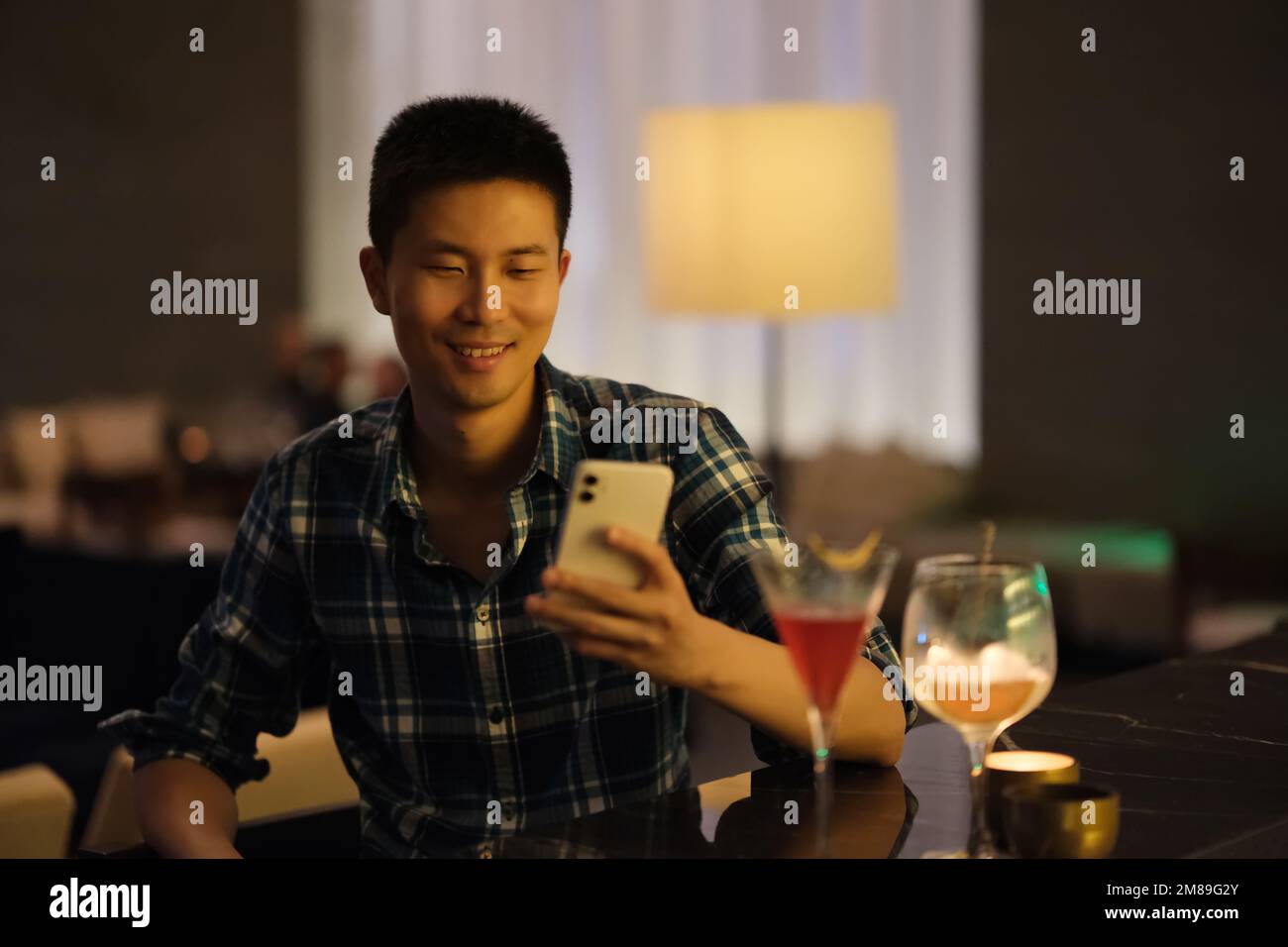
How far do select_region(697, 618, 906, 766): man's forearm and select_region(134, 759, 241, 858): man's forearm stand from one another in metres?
0.57

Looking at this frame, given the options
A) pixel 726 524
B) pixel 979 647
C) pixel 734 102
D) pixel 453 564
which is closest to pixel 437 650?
pixel 453 564

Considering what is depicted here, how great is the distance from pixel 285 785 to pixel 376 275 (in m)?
0.73

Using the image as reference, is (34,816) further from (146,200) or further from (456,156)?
(146,200)

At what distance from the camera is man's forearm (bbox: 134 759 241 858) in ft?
4.77

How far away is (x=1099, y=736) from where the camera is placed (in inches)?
52.4

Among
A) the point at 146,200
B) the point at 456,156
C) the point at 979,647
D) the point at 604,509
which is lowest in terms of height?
the point at 979,647

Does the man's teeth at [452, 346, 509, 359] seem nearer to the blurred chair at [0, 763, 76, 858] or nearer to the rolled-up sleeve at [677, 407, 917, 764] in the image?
the rolled-up sleeve at [677, 407, 917, 764]

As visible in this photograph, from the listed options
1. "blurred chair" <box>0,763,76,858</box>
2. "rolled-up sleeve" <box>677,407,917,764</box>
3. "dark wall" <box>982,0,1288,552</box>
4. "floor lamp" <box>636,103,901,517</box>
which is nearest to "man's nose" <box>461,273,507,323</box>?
"rolled-up sleeve" <box>677,407,917,764</box>

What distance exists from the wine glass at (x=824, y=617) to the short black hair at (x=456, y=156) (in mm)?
733

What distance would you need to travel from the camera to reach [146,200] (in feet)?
22.3

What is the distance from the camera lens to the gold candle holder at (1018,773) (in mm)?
1074

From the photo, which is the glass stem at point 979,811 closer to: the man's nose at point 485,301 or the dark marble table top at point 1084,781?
the dark marble table top at point 1084,781

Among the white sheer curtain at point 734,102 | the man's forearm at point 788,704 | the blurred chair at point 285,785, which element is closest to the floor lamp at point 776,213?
the white sheer curtain at point 734,102

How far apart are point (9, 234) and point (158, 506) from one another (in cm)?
177
